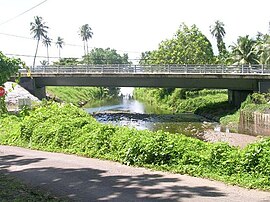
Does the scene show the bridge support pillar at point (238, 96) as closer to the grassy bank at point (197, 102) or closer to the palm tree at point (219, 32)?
the grassy bank at point (197, 102)

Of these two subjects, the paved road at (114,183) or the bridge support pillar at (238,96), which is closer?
the paved road at (114,183)

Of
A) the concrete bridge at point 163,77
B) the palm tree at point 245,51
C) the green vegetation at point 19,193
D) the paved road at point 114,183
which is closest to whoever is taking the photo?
the green vegetation at point 19,193

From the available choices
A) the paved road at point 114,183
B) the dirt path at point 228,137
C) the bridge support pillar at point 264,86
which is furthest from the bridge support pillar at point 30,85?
the paved road at point 114,183

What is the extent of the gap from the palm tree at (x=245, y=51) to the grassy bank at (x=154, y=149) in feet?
148

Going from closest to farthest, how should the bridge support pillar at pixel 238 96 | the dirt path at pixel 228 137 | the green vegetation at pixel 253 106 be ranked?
Answer: 1. the dirt path at pixel 228 137
2. the green vegetation at pixel 253 106
3. the bridge support pillar at pixel 238 96

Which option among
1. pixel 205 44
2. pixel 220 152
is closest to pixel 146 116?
pixel 205 44

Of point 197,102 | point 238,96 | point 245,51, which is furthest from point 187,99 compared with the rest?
point 238,96

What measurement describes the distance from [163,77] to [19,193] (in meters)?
36.4

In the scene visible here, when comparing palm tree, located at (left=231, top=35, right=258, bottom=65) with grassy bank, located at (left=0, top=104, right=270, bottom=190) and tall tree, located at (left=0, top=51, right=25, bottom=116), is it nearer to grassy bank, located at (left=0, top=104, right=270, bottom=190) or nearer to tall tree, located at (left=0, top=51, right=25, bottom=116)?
tall tree, located at (left=0, top=51, right=25, bottom=116)

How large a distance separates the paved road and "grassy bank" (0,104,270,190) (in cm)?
48

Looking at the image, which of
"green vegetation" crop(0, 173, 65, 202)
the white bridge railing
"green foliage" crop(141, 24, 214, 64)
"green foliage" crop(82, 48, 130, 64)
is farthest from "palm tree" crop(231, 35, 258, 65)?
"green foliage" crop(82, 48, 130, 64)

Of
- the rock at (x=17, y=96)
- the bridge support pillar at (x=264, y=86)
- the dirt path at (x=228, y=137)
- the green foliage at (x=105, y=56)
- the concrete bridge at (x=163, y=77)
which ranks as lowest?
the dirt path at (x=228, y=137)

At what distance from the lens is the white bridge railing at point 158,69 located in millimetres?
40188

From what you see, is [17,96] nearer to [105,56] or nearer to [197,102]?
[197,102]
